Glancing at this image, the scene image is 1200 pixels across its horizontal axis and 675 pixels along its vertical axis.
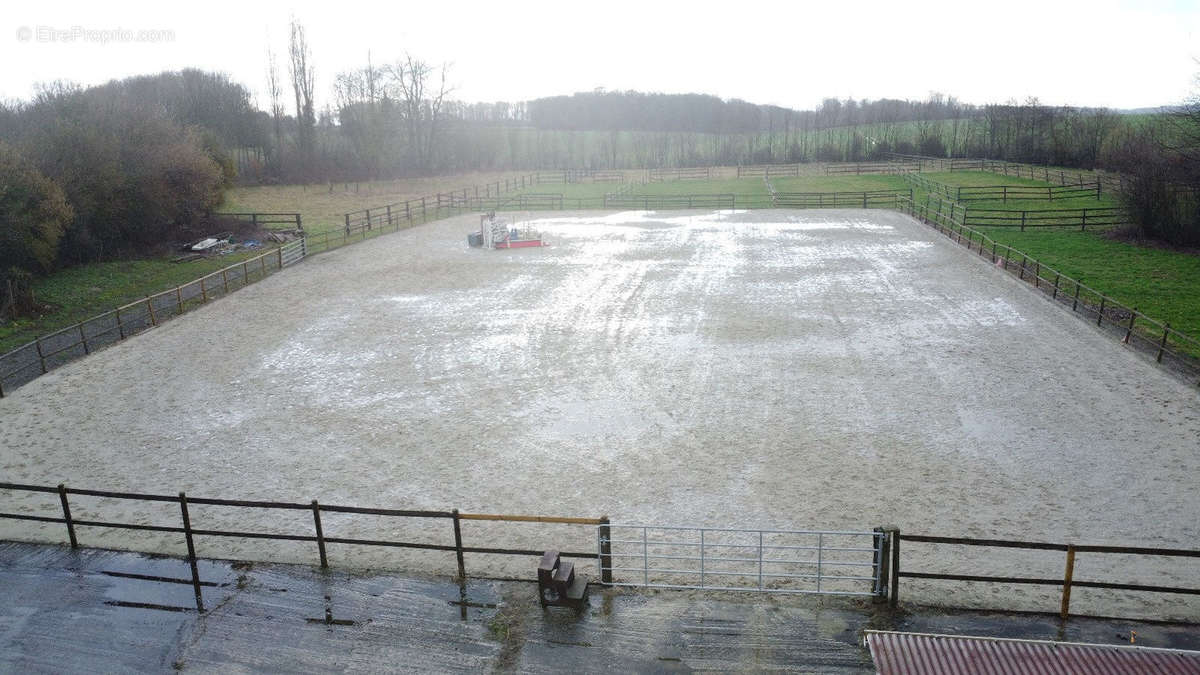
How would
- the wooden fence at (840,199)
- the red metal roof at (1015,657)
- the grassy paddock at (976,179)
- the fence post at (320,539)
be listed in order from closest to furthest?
the red metal roof at (1015,657) < the fence post at (320,539) < the wooden fence at (840,199) < the grassy paddock at (976,179)

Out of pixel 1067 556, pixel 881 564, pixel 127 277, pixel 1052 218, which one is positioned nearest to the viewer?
pixel 1067 556

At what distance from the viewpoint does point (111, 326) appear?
22125 mm

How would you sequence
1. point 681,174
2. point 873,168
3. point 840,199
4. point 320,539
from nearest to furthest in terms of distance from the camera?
point 320,539 → point 840,199 → point 873,168 → point 681,174

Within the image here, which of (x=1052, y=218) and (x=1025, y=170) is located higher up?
(x=1025, y=170)

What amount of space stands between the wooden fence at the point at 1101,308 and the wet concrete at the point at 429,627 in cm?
1173

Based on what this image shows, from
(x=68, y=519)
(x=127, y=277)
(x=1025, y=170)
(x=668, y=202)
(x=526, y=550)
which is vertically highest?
(x=1025, y=170)

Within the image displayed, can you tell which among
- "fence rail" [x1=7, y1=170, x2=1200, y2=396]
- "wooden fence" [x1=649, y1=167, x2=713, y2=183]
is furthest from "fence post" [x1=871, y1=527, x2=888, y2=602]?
"wooden fence" [x1=649, y1=167, x2=713, y2=183]

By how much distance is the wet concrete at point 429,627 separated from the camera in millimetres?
7523

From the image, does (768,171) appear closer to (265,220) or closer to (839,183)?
(839,183)

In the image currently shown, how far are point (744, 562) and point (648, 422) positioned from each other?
506cm

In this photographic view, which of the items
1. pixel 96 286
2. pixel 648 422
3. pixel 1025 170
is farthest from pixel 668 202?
pixel 648 422

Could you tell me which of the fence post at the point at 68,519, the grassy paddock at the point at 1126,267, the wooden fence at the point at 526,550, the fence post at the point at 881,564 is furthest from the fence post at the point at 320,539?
the grassy paddock at the point at 1126,267

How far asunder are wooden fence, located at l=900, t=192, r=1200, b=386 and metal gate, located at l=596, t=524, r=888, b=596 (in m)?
11.1

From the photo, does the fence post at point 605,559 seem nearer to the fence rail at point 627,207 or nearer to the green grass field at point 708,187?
the fence rail at point 627,207
